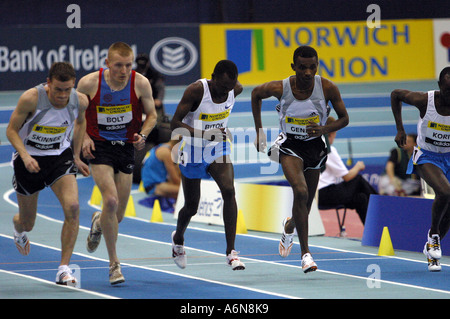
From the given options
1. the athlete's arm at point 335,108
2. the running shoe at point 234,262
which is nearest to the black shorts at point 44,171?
the running shoe at point 234,262

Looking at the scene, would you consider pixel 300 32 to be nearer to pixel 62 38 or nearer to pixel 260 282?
Answer: pixel 62 38

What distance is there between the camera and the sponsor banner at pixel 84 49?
19453 mm

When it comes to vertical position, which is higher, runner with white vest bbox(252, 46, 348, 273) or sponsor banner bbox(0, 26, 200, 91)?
sponsor banner bbox(0, 26, 200, 91)

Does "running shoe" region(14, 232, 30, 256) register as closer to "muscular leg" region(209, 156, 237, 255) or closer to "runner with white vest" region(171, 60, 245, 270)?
"runner with white vest" region(171, 60, 245, 270)

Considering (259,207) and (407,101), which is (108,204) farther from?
(259,207)

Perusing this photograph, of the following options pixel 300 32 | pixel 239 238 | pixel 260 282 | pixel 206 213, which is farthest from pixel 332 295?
pixel 300 32

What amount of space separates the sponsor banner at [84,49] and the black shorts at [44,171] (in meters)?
12.3

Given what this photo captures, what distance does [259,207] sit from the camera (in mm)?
11836

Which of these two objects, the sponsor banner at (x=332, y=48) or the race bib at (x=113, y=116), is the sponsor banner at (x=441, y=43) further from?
the race bib at (x=113, y=116)

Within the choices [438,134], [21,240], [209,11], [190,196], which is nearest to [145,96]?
[190,196]

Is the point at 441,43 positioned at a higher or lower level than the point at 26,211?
higher

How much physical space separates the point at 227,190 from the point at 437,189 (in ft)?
6.81

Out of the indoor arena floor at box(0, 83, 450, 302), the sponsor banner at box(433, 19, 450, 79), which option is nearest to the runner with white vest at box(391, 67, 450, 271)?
the indoor arena floor at box(0, 83, 450, 302)

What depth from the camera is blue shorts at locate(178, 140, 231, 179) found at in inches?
320
